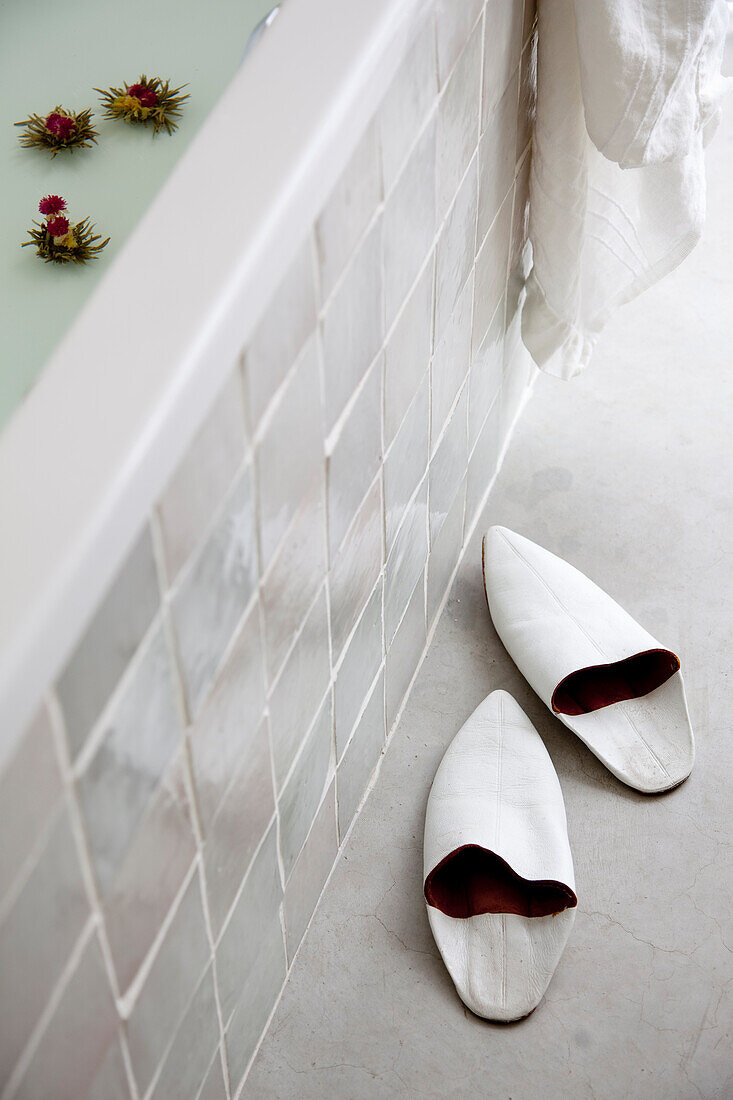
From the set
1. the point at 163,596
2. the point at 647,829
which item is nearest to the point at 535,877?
the point at 647,829

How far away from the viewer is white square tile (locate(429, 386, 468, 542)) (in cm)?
103

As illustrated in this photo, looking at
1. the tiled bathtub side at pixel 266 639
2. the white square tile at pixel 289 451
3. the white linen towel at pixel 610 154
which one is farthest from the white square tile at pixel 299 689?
the white linen towel at pixel 610 154

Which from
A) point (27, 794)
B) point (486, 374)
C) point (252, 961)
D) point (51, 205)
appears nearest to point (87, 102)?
point (51, 205)

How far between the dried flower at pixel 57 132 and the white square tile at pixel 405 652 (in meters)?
0.71

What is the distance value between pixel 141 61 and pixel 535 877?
1086mm

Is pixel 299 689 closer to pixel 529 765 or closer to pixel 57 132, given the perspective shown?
pixel 529 765

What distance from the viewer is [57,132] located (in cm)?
134

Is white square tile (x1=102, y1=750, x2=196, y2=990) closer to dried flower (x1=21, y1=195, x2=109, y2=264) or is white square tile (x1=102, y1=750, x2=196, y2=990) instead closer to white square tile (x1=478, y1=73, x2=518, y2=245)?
white square tile (x1=478, y1=73, x2=518, y2=245)

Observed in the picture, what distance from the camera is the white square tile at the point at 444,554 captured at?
112 cm

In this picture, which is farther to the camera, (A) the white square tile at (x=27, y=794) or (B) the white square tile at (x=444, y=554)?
(B) the white square tile at (x=444, y=554)

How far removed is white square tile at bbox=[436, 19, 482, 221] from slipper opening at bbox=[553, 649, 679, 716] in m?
0.49

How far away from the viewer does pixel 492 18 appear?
2.76 feet

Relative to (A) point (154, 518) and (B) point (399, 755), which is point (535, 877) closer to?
(B) point (399, 755)

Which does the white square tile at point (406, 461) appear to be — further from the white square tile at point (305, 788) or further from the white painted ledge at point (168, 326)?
the white painted ledge at point (168, 326)
